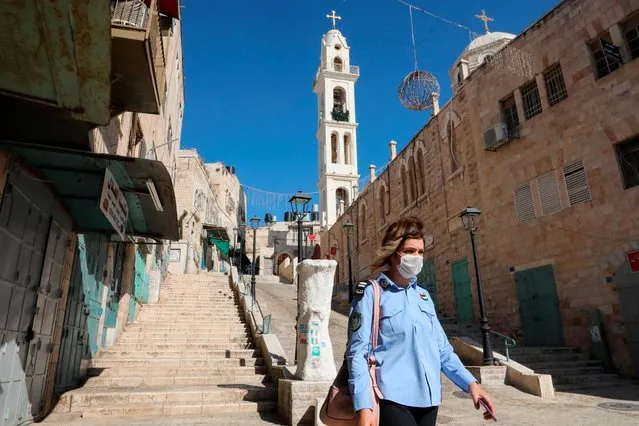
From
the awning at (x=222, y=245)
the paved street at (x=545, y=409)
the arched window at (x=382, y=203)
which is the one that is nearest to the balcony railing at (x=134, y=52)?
the paved street at (x=545, y=409)

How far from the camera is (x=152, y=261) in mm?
15078

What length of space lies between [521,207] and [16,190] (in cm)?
1304

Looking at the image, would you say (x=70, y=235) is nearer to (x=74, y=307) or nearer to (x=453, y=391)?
(x=74, y=307)

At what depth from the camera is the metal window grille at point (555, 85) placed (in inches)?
481

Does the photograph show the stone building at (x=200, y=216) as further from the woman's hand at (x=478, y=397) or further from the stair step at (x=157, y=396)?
the woman's hand at (x=478, y=397)

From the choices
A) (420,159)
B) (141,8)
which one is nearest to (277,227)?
(420,159)

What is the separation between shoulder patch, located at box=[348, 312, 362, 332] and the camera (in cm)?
213

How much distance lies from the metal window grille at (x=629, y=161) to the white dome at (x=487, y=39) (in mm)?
15063

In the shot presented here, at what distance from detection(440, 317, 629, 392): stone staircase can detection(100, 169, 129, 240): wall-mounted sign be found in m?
9.82

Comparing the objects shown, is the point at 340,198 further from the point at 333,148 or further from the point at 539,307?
the point at 539,307

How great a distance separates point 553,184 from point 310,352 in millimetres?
9485

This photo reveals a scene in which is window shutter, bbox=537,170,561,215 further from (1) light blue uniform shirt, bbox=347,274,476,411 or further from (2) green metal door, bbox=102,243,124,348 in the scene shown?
(2) green metal door, bbox=102,243,124,348

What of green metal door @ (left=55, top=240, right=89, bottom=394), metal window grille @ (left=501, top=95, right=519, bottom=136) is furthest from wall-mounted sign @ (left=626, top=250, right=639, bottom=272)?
green metal door @ (left=55, top=240, right=89, bottom=394)

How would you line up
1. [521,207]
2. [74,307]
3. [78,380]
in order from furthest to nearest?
[521,207], [78,380], [74,307]
